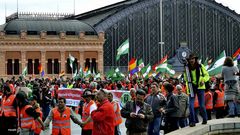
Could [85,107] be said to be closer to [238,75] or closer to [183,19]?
[238,75]

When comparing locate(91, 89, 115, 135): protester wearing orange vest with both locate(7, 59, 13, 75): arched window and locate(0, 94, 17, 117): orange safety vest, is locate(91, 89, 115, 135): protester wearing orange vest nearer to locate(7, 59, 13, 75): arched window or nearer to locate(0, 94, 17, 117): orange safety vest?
locate(0, 94, 17, 117): orange safety vest

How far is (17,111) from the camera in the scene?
1290 centimetres

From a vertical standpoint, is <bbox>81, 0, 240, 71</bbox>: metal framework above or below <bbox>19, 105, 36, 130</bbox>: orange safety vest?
above

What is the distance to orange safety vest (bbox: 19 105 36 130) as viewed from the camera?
1276 centimetres

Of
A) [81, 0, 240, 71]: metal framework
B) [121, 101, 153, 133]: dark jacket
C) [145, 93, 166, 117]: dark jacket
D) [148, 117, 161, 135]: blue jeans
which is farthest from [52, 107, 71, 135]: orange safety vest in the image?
[81, 0, 240, 71]: metal framework

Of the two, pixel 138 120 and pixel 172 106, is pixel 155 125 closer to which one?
pixel 172 106

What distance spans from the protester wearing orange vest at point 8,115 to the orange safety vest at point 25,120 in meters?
0.20

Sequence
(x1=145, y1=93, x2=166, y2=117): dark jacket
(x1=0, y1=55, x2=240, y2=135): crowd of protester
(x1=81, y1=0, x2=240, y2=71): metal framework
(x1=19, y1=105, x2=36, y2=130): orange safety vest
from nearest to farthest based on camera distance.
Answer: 1. (x1=0, y1=55, x2=240, y2=135): crowd of protester
2. (x1=19, y1=105, x2=36, y2=130): orange safety vest
3. (x1=145, y1=93, x2=166, y2=117): dark jacket
4. (x1=81, y1=0, x2=240, y2=71): metal framework

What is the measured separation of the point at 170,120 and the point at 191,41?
59.8m

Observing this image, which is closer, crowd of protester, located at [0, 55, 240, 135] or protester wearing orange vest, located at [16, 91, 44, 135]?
crowd of protester, located at [0, 55, 240, 135]

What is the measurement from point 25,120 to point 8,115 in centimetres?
41

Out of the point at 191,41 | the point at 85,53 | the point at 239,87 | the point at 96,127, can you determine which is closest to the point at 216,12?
the point at 191,41

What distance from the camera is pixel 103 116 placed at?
30.7 feet

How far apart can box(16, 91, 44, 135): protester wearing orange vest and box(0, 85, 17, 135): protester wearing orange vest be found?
0.16 m
